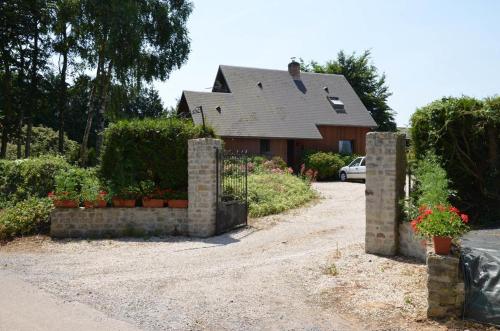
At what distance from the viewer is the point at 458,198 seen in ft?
30.4

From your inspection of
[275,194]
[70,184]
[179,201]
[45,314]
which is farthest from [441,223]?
[275,194]

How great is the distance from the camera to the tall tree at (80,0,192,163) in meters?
22.3

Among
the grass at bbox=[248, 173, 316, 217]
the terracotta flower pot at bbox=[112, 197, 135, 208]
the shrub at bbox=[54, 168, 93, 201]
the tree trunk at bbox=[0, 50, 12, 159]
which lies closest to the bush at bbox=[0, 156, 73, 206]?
the shrub at bbox=[54, 168, 93, 201]

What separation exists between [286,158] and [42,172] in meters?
17.6

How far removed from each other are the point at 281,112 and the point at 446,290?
24077mm

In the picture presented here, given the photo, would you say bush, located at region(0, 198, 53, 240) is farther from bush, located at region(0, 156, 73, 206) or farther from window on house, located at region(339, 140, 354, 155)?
window on house, located at region(339, 140, 354, 155)

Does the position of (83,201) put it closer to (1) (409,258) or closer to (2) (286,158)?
(1) (409,258)

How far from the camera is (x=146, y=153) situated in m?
11.5

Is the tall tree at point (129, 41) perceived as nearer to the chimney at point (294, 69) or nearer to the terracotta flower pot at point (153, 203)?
the chimney at point (294, 69)

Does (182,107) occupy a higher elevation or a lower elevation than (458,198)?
higher

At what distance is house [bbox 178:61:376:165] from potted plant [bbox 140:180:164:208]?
14.6m

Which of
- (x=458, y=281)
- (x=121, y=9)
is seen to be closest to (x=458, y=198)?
(x=458, y=281)

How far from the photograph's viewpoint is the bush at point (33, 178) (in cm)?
1248

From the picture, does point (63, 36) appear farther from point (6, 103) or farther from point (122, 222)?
point (122, 222)
